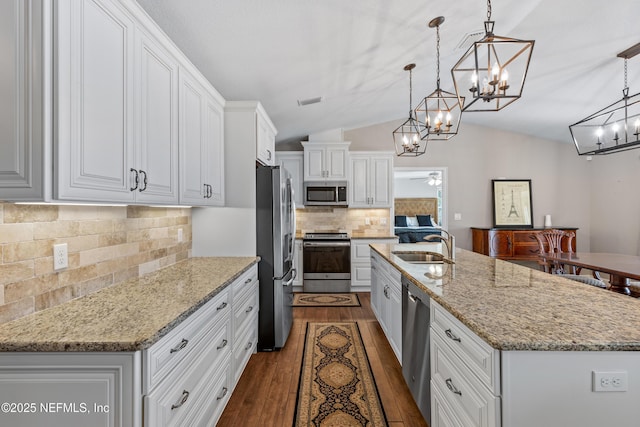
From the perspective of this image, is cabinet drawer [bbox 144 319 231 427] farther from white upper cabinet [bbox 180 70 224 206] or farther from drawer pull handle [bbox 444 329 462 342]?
drawer pull handle [bbox 444 329 462 342]

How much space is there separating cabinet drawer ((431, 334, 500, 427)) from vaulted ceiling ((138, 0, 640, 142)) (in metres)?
2.05

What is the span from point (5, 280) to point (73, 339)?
45cm

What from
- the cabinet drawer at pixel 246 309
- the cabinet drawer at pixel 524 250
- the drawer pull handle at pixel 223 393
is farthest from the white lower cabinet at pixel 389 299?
the cabinet drawer at pixel 524 250

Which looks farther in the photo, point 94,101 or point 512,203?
point 512,203

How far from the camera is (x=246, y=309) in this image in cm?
234

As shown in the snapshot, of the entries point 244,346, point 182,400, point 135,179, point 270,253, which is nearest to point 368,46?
point 270,253

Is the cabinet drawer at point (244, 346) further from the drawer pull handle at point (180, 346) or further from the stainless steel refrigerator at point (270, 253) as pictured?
the drawer pull handle at point (180, 346)

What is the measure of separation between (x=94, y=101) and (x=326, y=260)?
3.80m

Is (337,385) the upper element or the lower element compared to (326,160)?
lower

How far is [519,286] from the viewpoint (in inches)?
64.9

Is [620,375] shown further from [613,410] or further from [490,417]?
[490,417]

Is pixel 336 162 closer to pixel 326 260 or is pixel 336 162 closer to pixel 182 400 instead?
pixel 326 260

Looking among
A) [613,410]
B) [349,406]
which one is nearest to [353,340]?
[349,406]

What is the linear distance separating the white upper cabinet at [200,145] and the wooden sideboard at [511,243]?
440 cm
